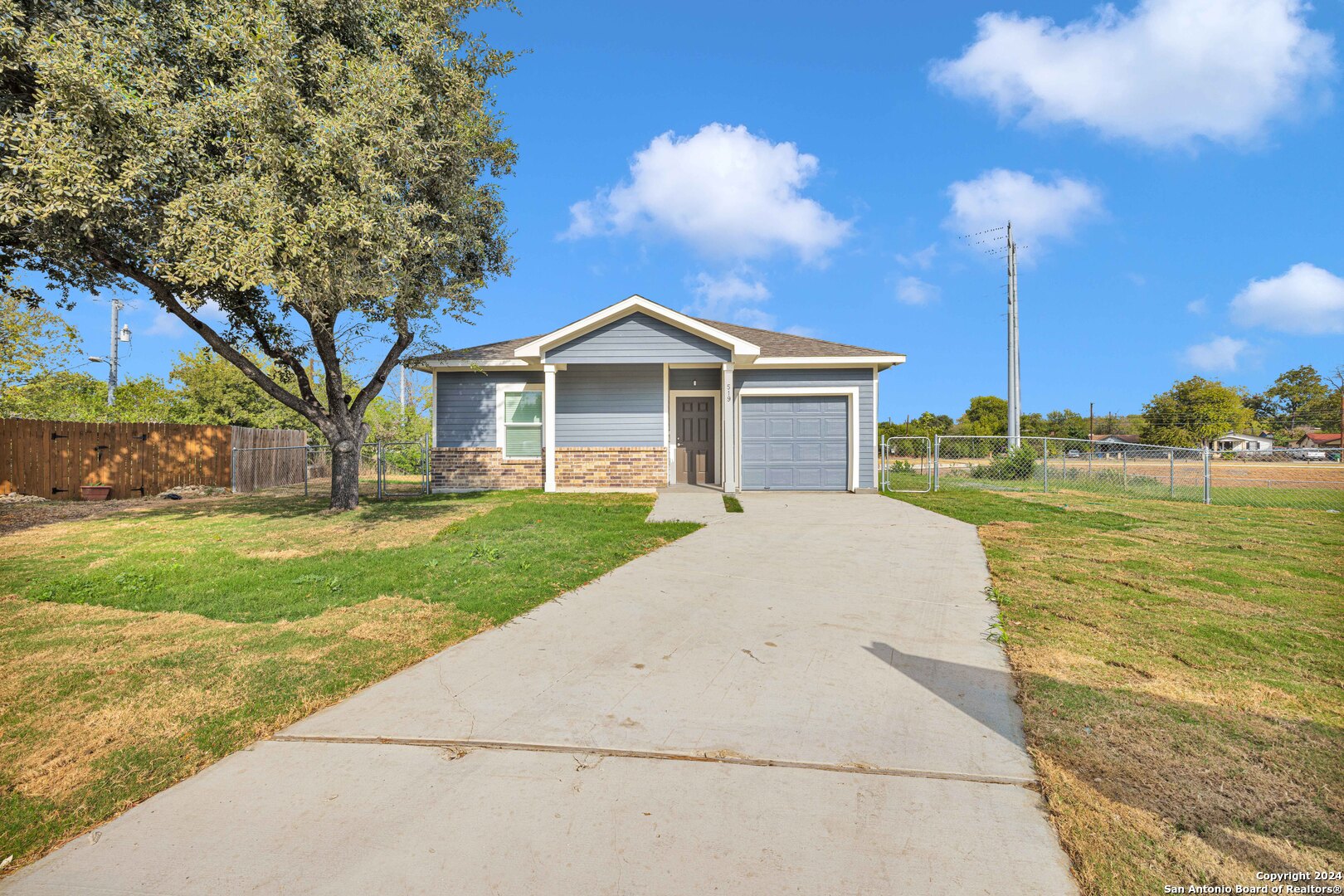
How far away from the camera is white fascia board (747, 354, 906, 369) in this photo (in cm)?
1503

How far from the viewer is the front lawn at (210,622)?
119 inches

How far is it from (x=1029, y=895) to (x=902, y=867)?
1.25 feet

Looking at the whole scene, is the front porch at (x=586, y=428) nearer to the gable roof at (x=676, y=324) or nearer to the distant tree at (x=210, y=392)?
the gable roof at (x=676, y=324)

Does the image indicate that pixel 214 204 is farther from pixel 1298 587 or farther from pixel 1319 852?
pixel 1298 587

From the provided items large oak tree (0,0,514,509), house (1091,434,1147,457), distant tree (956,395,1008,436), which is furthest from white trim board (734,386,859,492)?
distant tree (956,395,1008,436)

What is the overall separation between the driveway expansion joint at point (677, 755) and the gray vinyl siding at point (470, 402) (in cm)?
1360

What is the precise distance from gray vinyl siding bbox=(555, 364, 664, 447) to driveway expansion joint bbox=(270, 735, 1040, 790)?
1287cm

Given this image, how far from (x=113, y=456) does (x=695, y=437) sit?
52.0 feet

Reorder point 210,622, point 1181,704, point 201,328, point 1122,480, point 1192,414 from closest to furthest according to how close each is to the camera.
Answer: point 1181,704
point 210,622
point 201,328
point 1122,480
point 1192,414

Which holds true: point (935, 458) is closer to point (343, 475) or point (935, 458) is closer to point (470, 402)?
point (470, 402)

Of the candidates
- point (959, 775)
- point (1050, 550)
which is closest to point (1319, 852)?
point (959, 775)

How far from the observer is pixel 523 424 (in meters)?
16.4

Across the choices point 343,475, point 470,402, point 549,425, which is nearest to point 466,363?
point 470,402

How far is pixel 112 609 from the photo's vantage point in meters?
5.80
